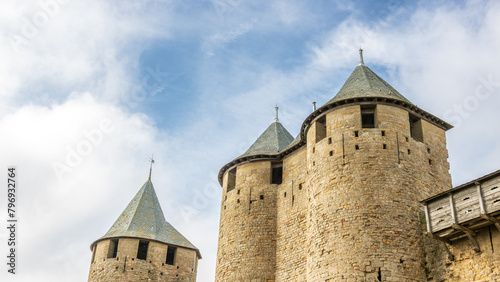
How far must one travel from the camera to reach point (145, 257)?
32344 millimetres

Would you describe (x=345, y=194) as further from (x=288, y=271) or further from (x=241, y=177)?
(x=241, y=177)

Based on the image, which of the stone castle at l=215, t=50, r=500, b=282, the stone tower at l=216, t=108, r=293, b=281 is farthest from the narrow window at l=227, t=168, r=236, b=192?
the stone castle at l=215, t=50, r=500, b=282

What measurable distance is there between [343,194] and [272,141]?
8.98 meters

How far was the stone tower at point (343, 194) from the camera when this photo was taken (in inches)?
701

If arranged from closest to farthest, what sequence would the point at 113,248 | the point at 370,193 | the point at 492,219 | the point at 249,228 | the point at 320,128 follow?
the point at 492,219 → the point at 370,193 → the point at 320,128 → the point at 249,228 → the point at 113,248

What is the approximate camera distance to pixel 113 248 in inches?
1267

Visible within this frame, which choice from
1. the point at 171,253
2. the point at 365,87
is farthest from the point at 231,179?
the point at 171,253

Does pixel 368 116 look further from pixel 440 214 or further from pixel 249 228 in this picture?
pixel 249 228

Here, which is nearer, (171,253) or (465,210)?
(465,210)

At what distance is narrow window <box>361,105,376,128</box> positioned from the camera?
68.4 feet

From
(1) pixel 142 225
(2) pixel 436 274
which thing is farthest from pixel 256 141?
(2) pixel 436 274

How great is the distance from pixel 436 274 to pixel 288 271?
6835 millimetres

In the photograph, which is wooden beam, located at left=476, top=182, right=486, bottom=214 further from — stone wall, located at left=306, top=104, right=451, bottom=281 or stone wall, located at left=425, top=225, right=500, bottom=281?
stone wall, located at left=306, top=104, right=451, bottom=281

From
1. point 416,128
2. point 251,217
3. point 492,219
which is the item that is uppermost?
point 416,128
